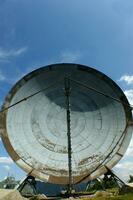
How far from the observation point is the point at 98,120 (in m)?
41.6

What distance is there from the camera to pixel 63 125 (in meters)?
40.5

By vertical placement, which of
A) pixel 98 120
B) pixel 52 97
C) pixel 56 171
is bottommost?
pixel 56 171

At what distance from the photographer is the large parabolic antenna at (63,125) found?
3784 centimetres

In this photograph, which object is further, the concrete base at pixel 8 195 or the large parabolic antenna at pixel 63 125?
the large parabolic antenna at pixel 63 125

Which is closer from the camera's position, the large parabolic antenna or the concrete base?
the concrete base

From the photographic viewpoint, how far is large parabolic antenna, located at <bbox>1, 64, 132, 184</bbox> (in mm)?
37844

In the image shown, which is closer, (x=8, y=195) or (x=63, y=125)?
(x=8, y=195)

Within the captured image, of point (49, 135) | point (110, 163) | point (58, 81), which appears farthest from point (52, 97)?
point (110, 163)

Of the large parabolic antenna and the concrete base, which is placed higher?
the large parabolic antenna

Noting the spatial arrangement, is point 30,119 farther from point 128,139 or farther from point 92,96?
point 128,139

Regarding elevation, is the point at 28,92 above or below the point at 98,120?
above

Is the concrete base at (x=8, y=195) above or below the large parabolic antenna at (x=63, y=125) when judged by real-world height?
below

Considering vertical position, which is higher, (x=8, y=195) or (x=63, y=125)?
(x=63, y=125)

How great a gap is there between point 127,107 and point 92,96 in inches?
183
